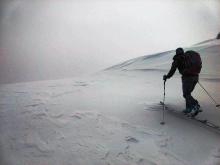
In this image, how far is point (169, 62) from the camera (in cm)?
896

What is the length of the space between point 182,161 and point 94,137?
1085 millimetres

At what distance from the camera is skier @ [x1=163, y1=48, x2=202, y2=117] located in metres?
4.47

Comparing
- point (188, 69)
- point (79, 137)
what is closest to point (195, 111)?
point (188, 69)

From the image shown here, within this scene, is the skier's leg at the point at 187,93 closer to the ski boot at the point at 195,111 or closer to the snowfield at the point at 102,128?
the ski boot at the point at 195,111

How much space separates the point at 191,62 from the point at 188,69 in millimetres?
114

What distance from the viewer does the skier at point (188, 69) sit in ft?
14.7

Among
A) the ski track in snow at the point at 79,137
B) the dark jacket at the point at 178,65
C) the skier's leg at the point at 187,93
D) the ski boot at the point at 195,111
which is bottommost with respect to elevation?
the ski track in snow at the point at 79,137

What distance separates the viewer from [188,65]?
14.7 ft

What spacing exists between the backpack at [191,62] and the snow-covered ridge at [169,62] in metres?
3.15

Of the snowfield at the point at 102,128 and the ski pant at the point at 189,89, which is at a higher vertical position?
→ the ski pant at the point at 189,89

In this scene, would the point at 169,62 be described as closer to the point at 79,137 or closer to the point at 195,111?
the point at 195,111

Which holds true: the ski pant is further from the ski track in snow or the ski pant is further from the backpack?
the ski track in snow

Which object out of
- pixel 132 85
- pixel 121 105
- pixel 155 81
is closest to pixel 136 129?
pixel 121 105

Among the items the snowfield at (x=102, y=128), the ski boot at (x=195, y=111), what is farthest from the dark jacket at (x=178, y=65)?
the snowfield at (x=102, y=128)
